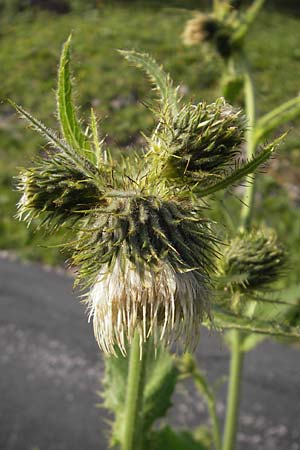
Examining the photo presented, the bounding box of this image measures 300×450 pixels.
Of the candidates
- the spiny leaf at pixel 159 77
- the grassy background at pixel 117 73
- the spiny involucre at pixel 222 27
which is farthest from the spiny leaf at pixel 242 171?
the grassy background at pixel 117 73

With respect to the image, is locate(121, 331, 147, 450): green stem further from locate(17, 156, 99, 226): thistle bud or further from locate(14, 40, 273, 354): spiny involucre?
locate(17, 156, 99, 226): thistle bud

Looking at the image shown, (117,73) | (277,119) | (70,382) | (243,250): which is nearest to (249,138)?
(277,119)

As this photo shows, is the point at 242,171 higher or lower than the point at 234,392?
higher

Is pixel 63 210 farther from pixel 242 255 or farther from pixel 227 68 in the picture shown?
pixel 227 68

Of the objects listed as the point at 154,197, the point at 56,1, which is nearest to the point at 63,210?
the point at 154,197

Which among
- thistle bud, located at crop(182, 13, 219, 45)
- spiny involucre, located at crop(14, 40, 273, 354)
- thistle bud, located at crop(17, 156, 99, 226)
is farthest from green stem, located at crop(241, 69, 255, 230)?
thistle bud, located at crop(17, 156, 99, 226)

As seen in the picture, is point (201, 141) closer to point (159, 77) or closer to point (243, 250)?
point (159, 77)

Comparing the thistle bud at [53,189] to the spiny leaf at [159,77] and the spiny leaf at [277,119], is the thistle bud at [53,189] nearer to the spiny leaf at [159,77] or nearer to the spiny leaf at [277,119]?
the spiny leaf at [159,77]
